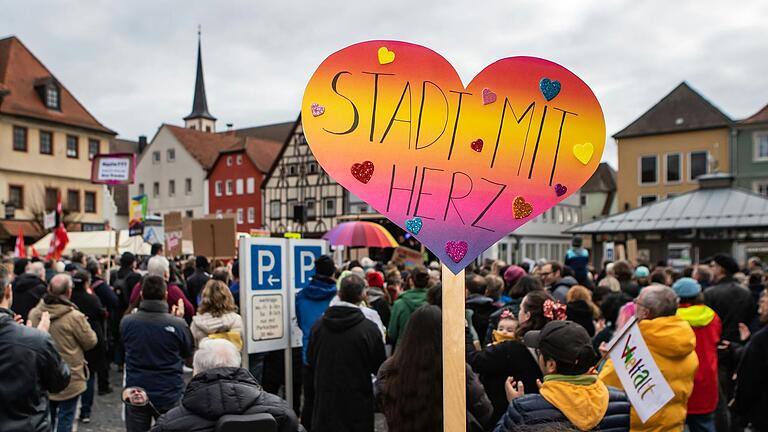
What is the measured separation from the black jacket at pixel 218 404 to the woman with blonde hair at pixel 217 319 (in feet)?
9.92

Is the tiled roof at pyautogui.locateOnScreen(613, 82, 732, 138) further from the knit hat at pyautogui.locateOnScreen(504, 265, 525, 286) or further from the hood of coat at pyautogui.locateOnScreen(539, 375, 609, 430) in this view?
the hood of coat at pyautogui.locateOnScreen(539, 375, 609, 430)

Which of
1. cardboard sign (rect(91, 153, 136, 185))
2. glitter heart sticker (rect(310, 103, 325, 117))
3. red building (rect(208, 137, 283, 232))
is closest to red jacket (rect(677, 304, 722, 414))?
glitter heart sticker (rect(310, 103, 325, 117))

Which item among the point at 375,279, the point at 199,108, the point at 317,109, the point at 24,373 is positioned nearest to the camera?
the point at 317,109

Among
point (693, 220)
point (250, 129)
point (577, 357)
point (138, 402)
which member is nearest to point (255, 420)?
point (577, 357)

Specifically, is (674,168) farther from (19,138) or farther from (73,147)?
(19,138)

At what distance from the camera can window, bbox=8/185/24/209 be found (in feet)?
124

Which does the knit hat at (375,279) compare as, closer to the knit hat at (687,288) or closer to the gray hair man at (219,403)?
→ the knit hat at (687,288)

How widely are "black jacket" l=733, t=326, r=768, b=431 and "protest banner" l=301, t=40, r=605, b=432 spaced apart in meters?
3.19

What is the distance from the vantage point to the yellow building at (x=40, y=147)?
123 feet

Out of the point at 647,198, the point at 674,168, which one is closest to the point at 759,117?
the point at 674,168

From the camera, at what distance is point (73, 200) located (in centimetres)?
4134

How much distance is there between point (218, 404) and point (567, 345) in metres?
1.59

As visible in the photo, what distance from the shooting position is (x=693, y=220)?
Result: 23.7m

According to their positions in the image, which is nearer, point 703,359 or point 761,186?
point 703,359
